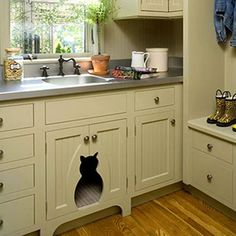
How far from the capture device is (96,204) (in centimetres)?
214

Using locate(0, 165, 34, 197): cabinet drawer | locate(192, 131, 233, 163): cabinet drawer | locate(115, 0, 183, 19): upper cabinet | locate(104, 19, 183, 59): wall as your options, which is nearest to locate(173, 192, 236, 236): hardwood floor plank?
locate(192, 131, 233, 163): cabinet drawer

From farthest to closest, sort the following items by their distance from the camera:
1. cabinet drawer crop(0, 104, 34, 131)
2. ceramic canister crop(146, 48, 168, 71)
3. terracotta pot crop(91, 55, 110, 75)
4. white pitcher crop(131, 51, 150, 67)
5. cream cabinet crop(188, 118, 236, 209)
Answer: ceramic canister crop(146, 48, 168, 71) < white pitcher crop(131, 51, 150, 67) < terracotta pot crop(91, 55, 110, 75) < cream cabinet crop(188, 118, 236, 209) < cabinet drawer crop(0, 104, 34, 131)

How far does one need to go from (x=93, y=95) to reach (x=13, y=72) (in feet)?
1.94

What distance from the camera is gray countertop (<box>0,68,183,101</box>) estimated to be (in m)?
1.73

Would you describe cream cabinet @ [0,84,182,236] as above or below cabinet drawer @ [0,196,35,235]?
above

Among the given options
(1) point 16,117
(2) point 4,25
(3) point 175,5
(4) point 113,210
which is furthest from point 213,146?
(2) point 4,25

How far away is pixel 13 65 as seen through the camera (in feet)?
7.18

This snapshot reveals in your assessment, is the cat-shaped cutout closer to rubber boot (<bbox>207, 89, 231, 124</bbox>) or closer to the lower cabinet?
the lower cabinet

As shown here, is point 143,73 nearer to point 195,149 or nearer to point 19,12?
point 195,149

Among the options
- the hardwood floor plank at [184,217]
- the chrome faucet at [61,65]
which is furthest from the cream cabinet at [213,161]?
the chrome faucet at [61,65]

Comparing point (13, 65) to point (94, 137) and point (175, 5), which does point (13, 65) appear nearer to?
point (94, 137)

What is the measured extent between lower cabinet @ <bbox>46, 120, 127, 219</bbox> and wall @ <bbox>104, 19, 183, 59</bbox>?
0.89 m

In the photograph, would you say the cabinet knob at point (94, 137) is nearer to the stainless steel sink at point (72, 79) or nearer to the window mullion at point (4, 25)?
the stainless steel sink at point (72, 79)

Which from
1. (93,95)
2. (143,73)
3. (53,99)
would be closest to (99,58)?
(143,73)
